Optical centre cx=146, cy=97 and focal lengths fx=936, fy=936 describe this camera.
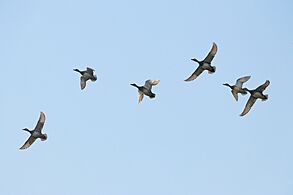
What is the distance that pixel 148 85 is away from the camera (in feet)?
259

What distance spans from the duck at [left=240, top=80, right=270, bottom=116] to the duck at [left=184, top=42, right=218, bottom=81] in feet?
11.4

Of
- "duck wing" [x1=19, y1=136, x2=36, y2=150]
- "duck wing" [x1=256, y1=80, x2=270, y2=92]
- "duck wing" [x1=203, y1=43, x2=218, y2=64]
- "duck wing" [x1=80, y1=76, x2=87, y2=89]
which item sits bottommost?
"duck wing" [x1=19, y1=136, x2=36, y2=150]

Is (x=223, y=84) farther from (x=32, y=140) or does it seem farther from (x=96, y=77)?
(x=32, y=140)

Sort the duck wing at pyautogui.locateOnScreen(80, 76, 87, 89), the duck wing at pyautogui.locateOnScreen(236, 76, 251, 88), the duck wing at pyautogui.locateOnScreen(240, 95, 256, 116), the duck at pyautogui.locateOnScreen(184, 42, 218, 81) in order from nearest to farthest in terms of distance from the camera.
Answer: the duck wing at pyautogui.locateOnScreen(236, 76, 251, 88), the duck at pyautogui.locateOnScreen(184, 42, 218, 81), the duck wing at pyautogui.locateOnScreen(240, 95, 256, 116), the duck wing at pyautogui.locateOnScreen(80, 76, 87, 89)

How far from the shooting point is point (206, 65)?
7888 centimetres

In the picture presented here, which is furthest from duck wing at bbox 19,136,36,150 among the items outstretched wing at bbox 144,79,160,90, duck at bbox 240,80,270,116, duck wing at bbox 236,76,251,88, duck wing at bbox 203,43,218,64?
duck wing at bbox 236,76,251,88

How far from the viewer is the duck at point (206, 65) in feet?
257

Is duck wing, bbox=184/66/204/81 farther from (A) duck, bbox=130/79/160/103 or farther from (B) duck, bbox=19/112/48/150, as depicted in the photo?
(B) duck, bbox=19/112/48/150

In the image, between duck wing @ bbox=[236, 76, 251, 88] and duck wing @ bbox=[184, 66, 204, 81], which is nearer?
duck wing @ bbox=[236, 76, 251, 88]

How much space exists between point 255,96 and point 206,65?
486 centimetres

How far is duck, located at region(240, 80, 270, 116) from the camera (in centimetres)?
7794

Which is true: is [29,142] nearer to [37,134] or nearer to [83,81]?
[37,134]

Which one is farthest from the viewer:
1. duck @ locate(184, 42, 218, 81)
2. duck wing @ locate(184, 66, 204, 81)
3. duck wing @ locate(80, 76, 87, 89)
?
duck wing @ locate(80, 76, 87, 89)

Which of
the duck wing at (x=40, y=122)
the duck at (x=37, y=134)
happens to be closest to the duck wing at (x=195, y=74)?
the duck wing at (x=40, y=122)
